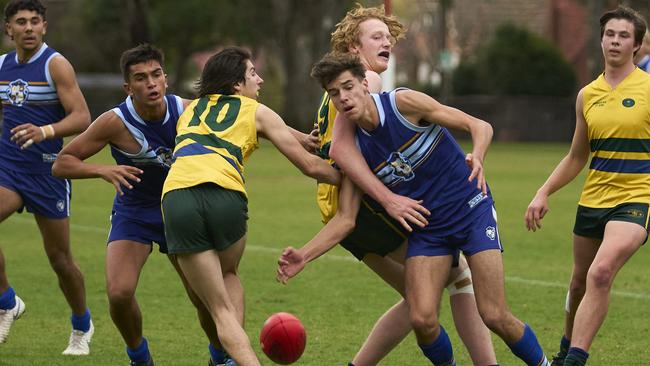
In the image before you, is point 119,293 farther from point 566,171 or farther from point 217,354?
point 566,171

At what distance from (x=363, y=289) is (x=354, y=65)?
5091mm

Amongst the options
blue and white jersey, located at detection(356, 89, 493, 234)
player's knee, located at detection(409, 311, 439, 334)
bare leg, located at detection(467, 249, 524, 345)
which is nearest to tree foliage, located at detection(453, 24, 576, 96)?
blue and white jersey, located at detection(356, 89, 493, 234)

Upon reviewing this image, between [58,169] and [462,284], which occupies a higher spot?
[58,169]

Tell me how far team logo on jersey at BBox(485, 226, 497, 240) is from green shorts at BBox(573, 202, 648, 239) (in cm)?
95

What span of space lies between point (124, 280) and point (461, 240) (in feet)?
7.00

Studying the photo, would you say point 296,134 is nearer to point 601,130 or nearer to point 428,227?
point 428,227

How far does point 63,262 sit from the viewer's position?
8664 mm

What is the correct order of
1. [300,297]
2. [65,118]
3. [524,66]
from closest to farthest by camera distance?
[65,118] → [300,297] → [524,66]

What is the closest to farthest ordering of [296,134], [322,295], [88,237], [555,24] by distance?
[296,134], [322,295], [88,237], [555,24]

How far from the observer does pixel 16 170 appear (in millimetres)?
8773

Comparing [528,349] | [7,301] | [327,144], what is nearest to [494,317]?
[528,349]

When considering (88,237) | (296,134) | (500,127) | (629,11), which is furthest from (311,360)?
(500,127)

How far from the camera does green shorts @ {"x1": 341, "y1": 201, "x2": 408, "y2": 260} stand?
6992 millimetres

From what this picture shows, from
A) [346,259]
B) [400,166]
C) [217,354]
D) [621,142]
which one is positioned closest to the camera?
[400,166]
